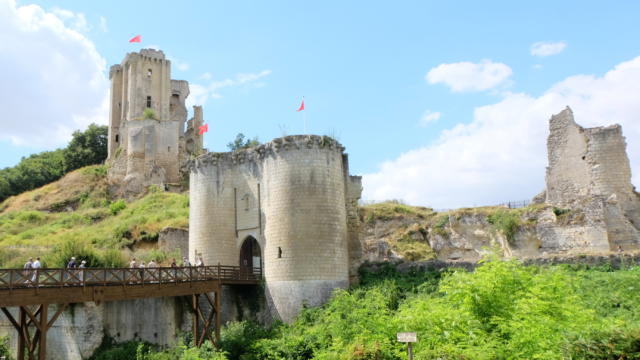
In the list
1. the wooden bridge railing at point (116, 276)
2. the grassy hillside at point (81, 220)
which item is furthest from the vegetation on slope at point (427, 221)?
the grassy hillside at point (81, 220)

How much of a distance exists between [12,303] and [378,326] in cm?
1040

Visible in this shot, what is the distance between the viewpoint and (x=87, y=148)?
6191 centimetres

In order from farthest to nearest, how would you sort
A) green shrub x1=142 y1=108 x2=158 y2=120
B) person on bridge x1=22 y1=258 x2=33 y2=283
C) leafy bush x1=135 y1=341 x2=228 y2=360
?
green shrub x1=142 y1=108 x2=158 y2=120
leafy bush x1=135 y1=341 x2=228 y2=360
person on bridge x1=22 y1=258 x2=33 y2=283

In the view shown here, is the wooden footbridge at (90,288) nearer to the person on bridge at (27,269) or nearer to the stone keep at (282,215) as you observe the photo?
the person on bridge at (27,269)

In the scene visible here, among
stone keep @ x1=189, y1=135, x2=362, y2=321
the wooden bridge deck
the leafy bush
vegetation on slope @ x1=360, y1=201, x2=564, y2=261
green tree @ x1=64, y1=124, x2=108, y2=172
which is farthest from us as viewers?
green tree @ x1=64, y1=124, x2=108, y2=172

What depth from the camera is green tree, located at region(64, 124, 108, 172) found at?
6075 cm

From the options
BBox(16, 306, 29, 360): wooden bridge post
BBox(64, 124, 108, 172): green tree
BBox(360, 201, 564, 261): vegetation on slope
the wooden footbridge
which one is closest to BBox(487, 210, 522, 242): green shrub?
BBox(360, 201, 564, 261): vegetation on slope

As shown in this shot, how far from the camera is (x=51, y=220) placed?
44.7 metres

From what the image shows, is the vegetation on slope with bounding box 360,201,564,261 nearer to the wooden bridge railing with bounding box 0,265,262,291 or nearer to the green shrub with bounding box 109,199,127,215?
the wooden bridge railing with bounding box 0,265,262,291

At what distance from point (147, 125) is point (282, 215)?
33443 mm

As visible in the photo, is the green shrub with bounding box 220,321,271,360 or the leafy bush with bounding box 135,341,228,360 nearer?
the leafy bush with bounding box 135,341,228,360

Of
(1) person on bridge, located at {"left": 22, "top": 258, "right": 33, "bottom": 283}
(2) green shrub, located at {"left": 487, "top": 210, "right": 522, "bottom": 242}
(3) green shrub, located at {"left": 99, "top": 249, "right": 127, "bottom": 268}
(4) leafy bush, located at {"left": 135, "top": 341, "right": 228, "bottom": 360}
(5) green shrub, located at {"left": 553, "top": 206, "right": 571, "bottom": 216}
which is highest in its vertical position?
(5) green shrub, located at {"left": 553, "top": 206, "right": 571, "bottom": 216}

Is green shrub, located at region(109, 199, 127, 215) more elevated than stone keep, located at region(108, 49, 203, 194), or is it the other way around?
stone keep, located at region(108, 49, 203, 194)

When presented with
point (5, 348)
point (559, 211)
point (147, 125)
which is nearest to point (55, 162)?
point (147, 125)
